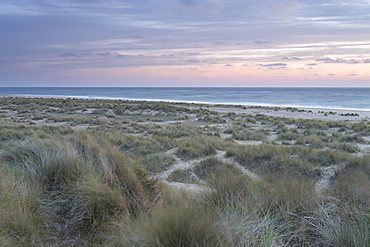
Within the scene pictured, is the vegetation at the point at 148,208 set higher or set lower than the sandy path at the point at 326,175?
higher

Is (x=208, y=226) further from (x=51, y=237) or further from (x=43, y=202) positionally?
(x=43, y=202)

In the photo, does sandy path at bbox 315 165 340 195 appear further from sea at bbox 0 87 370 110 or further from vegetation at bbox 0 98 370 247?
sea at bbox 0 87 370 110

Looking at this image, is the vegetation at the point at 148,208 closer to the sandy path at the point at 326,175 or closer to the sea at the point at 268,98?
the sandy path at the point at 326,175

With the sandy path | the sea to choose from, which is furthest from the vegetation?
the sea

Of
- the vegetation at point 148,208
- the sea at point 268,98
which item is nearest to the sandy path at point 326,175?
the vegetation at point 148,208

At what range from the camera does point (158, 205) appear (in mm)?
4520

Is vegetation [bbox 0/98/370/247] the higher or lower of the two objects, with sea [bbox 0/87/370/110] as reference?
lower

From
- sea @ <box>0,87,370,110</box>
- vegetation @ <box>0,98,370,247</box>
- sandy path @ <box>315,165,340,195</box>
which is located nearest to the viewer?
vegetation @ <box>0,98,370,247</box>

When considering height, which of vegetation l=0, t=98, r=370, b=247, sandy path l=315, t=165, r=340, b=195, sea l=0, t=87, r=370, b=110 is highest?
sea l=0, t=87, r=370, b=110

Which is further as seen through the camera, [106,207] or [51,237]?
[106,207]

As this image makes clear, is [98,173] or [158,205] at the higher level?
[98,173]

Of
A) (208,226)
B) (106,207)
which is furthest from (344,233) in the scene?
(106,207)

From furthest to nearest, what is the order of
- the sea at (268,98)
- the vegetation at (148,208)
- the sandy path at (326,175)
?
the sea at (268,98)
the sandy path at (326,175)
the vegetation at (148,208)

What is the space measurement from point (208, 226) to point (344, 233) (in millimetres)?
1496
